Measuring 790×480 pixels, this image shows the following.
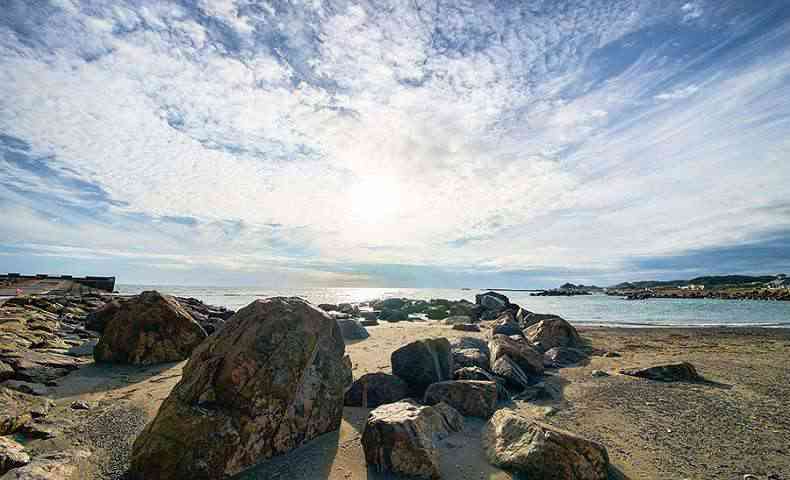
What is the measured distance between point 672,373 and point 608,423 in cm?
320

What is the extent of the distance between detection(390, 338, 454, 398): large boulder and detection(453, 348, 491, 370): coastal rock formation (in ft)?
3.03

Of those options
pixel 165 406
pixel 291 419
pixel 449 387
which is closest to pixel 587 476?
pixel 449 387

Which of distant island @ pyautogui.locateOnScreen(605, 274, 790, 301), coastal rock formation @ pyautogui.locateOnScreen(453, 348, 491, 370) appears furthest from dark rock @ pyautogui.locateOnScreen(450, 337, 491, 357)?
distant island @ pyautogui.locateOnScreen(605, 274, 790, 301)

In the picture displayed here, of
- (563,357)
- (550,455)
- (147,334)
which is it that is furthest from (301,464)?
(563,357)

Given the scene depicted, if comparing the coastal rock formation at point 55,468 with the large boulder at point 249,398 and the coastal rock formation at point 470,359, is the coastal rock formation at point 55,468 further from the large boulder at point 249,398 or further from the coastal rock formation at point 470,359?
the coastal rock formation at point 470,359

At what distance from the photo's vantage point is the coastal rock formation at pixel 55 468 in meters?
3.09

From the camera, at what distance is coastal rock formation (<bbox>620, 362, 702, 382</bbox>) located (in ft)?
22.6

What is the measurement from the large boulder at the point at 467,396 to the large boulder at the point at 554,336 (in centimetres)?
661

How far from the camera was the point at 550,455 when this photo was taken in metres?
3.42

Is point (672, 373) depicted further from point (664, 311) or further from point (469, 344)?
point (664, 311)

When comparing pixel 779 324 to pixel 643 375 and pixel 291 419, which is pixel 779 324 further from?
pixel 291 419

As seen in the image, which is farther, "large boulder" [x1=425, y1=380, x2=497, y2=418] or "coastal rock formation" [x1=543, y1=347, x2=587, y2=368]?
"coastal rock formation" [x1=543, y1=347, x2=587, y2=368]

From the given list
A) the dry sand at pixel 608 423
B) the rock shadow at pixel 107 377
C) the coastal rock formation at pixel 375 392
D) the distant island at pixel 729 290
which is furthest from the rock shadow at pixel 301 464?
the distant island at pixel 729 290

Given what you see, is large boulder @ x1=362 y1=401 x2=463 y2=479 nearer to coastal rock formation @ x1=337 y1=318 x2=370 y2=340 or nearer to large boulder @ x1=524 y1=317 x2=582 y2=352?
large boulder @ x1=524 y1=317 x2=582 y2=352
